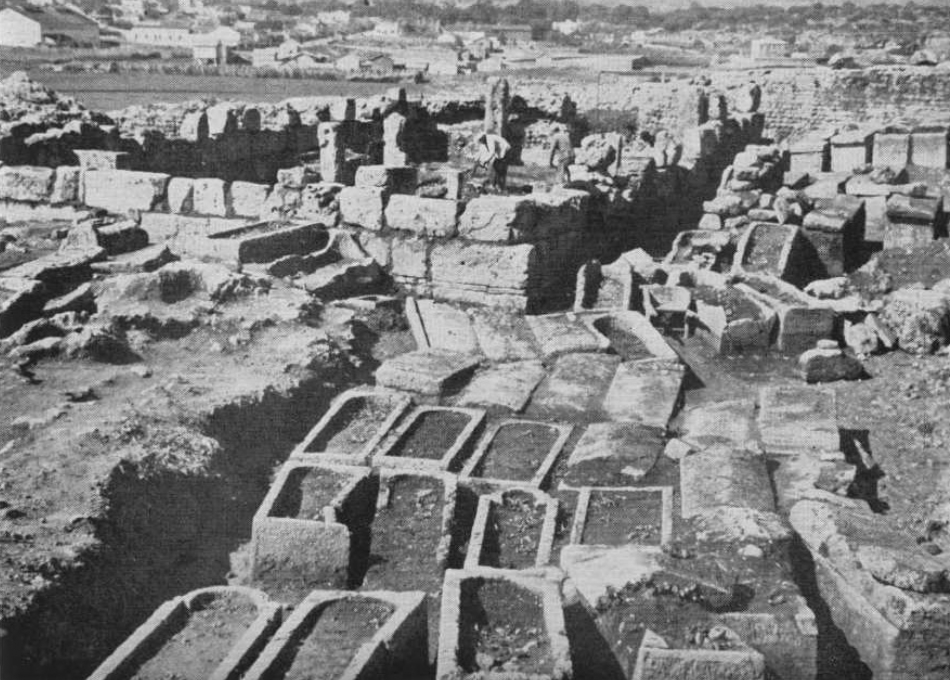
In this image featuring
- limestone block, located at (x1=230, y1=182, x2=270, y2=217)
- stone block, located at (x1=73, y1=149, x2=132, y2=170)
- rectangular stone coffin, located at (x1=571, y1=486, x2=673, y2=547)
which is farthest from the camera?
stone block, located at (x1=73, y1=149, x2=132, y2=170)

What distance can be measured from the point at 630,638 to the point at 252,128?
46.7ft

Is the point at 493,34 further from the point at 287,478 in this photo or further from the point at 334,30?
the point at 287,478

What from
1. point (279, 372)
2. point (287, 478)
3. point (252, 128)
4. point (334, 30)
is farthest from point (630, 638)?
point (334, 30)

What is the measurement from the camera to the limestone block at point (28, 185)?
13672 mm

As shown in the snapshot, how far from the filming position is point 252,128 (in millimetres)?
17766

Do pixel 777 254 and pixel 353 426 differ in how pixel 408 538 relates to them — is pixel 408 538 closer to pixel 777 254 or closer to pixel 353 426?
pixel 353 426

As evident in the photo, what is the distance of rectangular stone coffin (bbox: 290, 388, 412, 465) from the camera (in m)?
7.54

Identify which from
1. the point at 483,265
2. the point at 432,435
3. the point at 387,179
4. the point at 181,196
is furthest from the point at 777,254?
the point at 181,196

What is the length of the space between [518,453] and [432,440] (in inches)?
26.6

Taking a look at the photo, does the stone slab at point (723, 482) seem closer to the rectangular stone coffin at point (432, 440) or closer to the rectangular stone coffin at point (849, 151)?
the rectangular stone coffin at point (432, 440)

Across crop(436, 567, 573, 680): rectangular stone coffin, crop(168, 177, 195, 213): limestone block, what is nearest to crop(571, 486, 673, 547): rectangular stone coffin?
crop(436, 567, 573, 680): rectangular stone coffin

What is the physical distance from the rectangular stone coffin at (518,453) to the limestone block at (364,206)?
174 inches

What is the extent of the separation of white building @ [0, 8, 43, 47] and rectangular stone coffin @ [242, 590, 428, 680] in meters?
27.6

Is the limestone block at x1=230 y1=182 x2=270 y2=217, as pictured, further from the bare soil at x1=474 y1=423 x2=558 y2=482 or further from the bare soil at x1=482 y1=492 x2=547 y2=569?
the bare soil at x1=482 y1=492 x2=547 y2=569
